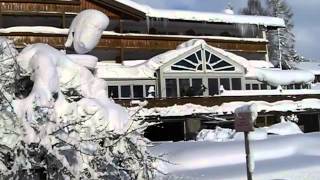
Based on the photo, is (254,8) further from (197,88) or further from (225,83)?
(197,88)

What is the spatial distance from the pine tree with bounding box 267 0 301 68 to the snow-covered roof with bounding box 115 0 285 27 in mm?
31996

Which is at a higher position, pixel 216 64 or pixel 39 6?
pixel 39 6

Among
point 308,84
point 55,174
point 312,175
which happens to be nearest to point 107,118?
point 55,174

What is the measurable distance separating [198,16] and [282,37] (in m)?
41.7

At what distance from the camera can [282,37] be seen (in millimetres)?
78812

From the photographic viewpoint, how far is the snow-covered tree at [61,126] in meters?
7.71

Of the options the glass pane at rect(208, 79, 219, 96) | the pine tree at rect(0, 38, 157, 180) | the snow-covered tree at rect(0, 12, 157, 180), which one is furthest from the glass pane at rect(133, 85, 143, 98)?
the pine tree at rect(0, 38, 157, 180)

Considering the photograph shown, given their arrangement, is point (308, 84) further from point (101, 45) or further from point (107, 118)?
point (107, 118)

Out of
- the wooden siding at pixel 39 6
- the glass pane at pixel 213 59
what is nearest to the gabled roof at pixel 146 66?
the glass pane at pixel 213 59

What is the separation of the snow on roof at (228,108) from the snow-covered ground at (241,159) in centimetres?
1055

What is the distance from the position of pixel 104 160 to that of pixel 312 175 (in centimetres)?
770

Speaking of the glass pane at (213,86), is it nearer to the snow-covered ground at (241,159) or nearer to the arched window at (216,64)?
the arched window at (216,64)

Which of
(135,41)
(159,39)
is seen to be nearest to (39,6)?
(135,41)

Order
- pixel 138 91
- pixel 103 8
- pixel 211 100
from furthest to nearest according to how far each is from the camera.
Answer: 1. pixel 103 8
2. pixel 138 91
3. pixel 211 100
